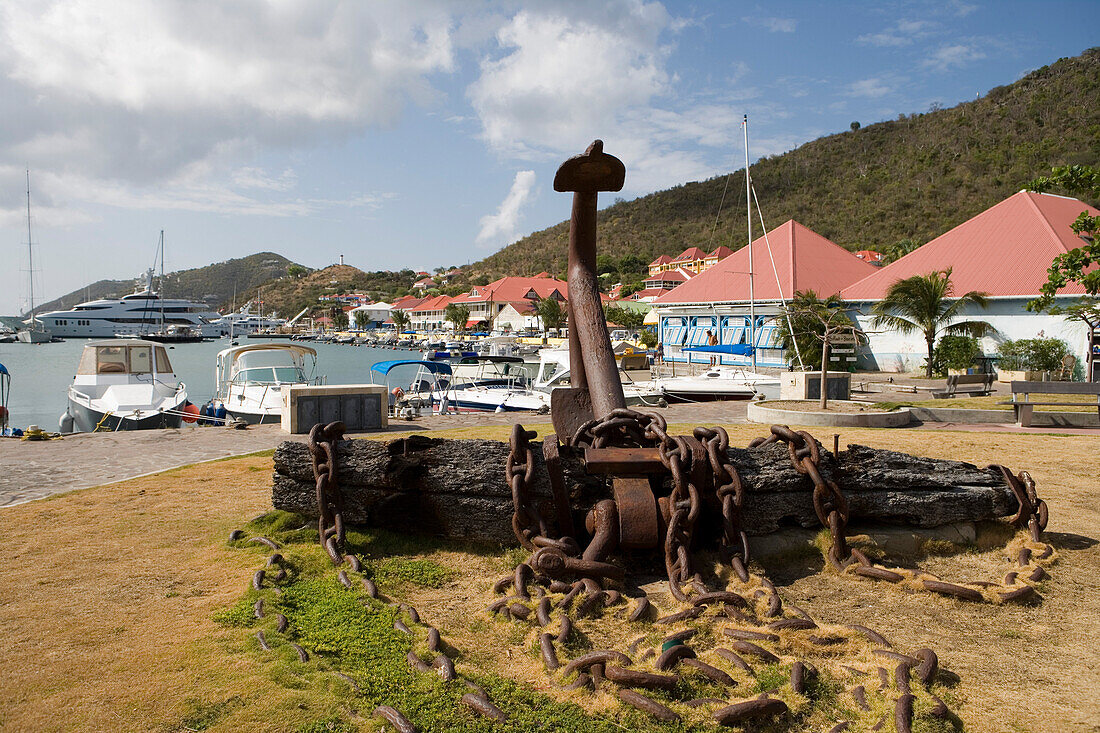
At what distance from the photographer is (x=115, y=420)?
17141mm

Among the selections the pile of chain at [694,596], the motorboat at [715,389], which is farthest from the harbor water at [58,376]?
the pile of chain at [694,596]

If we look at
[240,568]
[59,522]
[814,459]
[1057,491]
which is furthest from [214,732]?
[1057,491]

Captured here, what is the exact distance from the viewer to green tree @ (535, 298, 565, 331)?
193 feet

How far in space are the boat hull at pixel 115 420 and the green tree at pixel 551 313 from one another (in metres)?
41.5

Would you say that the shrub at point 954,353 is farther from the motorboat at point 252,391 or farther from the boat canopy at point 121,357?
the boat canopy at point 121,357

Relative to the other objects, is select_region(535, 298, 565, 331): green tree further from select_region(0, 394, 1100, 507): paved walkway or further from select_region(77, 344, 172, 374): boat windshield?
select_region(0, 394, 1100, 507): paved walkway

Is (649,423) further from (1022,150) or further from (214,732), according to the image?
(1022,150)

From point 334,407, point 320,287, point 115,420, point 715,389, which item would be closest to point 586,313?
point 334,407

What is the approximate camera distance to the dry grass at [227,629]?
8.48 ft

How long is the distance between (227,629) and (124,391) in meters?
17.8

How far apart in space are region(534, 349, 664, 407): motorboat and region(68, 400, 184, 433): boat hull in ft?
30.4

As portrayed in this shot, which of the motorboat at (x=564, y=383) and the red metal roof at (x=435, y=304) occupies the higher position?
the red metal roof at (x=435, y=304)

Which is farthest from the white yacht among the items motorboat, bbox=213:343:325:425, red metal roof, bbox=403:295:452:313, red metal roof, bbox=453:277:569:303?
motorboat, bbox=213:343:325:425

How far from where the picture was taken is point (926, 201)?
69.5 metres
